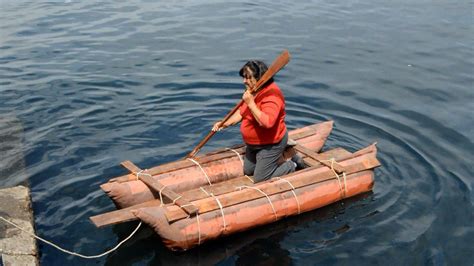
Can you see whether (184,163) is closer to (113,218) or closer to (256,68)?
(113,218)

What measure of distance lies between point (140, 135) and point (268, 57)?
20.0ft

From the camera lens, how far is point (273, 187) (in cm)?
769

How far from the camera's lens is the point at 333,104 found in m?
12.5

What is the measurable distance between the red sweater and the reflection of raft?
66 cm

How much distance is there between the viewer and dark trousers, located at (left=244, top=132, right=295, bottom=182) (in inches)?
317

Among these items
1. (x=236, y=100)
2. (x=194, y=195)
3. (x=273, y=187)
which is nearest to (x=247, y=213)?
(x=273, y=187)

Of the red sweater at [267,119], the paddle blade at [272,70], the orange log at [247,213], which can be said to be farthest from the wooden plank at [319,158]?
the paddle blade at [272,70]

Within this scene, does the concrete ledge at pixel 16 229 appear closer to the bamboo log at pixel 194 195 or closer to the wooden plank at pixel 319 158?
the bamboo log at pixel 194 195

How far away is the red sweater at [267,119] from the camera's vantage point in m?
7.47

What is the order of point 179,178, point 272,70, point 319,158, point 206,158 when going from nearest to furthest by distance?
point 272,70
point 179,178
point 206,158
point 319,158

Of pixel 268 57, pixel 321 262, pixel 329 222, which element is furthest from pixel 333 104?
pixel 321 262

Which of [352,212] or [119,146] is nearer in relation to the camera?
[352,212]

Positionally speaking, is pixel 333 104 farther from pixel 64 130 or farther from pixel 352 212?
pixel 64 130

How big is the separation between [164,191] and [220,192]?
790 mm
